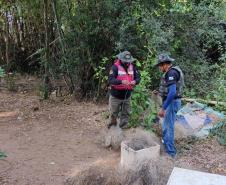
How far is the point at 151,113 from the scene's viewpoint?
23.9ft

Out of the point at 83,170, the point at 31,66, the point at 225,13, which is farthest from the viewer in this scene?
the point at 31,66

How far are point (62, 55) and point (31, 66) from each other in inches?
145

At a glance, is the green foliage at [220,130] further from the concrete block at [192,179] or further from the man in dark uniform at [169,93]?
the concrete block at [192,179]

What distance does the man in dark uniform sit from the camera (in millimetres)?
6230

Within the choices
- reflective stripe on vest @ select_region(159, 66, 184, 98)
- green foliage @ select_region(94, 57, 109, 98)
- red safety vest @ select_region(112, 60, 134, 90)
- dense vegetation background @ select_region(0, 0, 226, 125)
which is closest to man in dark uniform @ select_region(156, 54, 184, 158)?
reflective stripe on vest @ select_region(159, 66, 184, 98)

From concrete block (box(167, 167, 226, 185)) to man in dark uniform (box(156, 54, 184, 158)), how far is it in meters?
2.92

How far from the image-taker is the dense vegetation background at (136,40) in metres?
8.86

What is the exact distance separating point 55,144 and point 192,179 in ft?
14.8

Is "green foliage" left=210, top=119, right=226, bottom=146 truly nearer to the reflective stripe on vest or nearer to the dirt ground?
the dirt ground

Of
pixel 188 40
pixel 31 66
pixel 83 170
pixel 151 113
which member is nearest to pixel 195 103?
pixel 151 113

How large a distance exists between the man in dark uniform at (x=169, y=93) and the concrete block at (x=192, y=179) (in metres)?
2.92

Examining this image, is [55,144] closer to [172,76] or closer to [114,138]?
[114,138]

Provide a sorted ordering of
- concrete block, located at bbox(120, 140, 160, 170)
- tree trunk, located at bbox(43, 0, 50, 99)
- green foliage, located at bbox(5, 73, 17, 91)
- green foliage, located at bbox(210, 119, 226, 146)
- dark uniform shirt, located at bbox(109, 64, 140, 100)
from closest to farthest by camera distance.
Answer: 1. concrete block, located at bbox(120, 140, 160, 170)
2. dark uniform shirt, located at bbox(109, 64, 140, 100)
3. green foliage, located at bbox(210, 119, 226, 146)
4. tree trunk, located at bbox(43, 0, 50, 99)
5. green foliage, located at bbox(5, 73, 17, 91)

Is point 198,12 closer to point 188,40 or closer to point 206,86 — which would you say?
point 188,40
